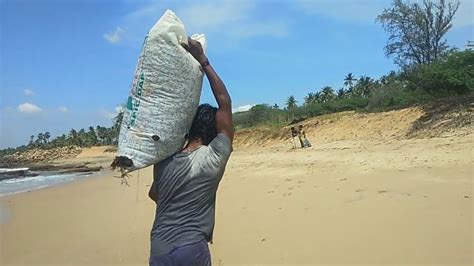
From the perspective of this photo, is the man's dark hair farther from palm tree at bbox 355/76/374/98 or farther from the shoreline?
palm tree at bbox 355/76/374/98

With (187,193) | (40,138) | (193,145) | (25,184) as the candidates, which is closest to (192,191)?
(187,193)

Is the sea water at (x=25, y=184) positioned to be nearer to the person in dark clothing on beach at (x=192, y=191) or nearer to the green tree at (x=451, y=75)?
A: the person in dark clothing on beach at (x=192, y=191)

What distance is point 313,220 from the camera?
19.9 feet

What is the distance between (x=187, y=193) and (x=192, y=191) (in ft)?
0.09

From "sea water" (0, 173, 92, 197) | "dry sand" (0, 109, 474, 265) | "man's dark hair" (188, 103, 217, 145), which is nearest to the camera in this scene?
"man's dark hair" (188, 103, 217, 145)

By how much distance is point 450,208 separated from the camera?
561cm

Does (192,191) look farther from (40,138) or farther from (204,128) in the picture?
(40,138)

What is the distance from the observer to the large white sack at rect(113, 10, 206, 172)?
2424 mm

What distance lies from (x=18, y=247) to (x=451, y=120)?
1522 cm

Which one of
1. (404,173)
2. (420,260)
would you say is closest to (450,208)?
(420,260)

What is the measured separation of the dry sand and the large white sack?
2.86 meters

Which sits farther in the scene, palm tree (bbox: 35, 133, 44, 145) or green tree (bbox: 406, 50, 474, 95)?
palm tree (bbox: 35, 133, 44, 145)

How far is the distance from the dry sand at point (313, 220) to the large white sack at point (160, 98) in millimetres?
2862

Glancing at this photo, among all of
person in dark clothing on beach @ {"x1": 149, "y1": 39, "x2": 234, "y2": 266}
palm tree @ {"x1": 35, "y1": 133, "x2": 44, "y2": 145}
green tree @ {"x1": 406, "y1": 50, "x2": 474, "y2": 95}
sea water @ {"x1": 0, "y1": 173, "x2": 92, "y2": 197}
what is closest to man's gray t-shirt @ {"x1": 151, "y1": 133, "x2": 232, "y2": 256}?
person in dark clothing on beach @ {"x1": 149, "y1": 39, "x2": 234, "y2": 266}
